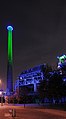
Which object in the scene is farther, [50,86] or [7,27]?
[7,27]

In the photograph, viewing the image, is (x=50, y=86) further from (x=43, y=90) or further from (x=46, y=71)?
(x=46, y=71)

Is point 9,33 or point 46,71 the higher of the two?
point 9,33

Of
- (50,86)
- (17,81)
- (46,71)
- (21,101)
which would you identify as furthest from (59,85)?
(17,81)

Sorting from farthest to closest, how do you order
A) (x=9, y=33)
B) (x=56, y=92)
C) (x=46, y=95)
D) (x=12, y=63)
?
1. (x=9, y=33)
2. (x=12, y=63)
3. (x=46, y=95)
4. (x=56, y=92)

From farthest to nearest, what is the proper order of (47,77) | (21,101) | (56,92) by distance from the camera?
(21,101), (47,77), (56,92)

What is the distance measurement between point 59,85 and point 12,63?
7671 centimetres

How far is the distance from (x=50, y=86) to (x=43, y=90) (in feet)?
13.4

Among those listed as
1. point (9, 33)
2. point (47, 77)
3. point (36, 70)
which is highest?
point (9, 33)

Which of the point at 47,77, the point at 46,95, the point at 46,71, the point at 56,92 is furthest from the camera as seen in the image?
the point at 46,71

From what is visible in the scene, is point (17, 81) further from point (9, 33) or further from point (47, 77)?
point (47, 77)

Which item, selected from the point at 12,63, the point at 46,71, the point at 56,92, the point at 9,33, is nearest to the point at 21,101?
the point at 46,71

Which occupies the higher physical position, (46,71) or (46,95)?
(46,71)

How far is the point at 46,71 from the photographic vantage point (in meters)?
94.6

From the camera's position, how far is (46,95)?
8156 cm
